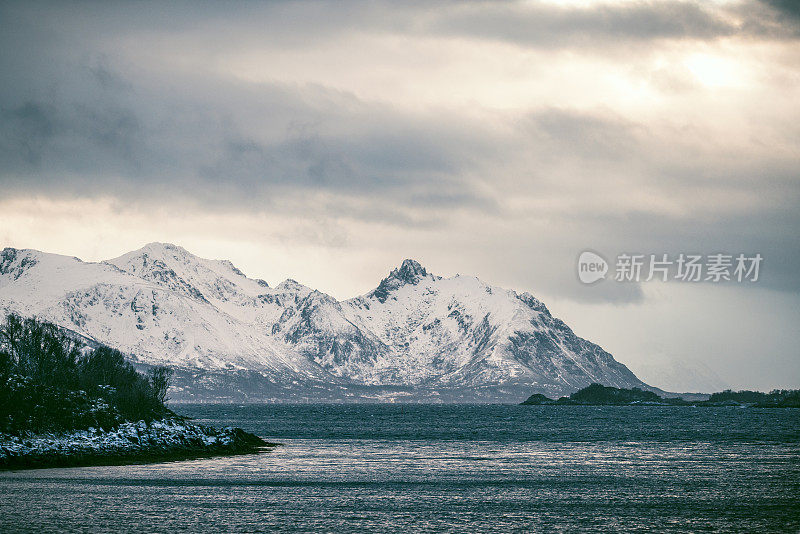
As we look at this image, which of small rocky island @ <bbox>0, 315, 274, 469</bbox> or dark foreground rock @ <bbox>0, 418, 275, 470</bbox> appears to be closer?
dark foreground rock @ <bbox>0, 418, 275, 470</bbox>

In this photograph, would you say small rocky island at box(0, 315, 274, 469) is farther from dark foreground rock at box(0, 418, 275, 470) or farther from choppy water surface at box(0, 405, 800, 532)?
choppy water surface at box(0, 405, 800, 532)

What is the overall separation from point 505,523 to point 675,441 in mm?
100884

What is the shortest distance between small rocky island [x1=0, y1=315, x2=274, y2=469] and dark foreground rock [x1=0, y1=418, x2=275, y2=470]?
0.10m

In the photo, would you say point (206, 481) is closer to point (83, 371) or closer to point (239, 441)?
point (239, 441)

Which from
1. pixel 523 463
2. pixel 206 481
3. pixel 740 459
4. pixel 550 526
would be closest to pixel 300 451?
pixel 523 463

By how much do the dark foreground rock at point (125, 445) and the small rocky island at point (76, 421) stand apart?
10 cm

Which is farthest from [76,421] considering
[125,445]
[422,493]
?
[422,493]

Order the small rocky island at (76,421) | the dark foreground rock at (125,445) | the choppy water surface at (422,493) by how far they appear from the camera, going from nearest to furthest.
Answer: the choppy water surface at (422,493), the dark foreground rock at (125,445), the small rocky island at (76,421)

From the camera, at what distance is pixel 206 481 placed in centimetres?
8538

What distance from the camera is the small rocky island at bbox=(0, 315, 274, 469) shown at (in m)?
100

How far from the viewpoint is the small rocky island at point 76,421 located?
3942 inches

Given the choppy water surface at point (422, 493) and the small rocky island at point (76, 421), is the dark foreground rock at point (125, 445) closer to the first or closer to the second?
the small rocky island at point (76, 421)

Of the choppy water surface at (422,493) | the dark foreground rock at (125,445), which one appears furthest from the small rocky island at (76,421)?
the choppy water surface at (422,493)

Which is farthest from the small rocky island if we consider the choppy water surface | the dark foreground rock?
the choppy water surface
